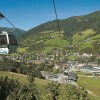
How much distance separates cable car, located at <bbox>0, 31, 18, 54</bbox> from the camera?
2516 cm

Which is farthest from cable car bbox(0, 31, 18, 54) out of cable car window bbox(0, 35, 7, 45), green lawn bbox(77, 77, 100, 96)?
green lawn bbox(77, 77, 100, 96)

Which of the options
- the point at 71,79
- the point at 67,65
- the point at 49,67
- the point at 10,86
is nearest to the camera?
the point at 10,86

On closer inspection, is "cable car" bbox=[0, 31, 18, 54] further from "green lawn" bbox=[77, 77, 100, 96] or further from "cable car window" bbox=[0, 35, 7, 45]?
"green lawn" bbox=[77, 77, 100, 96]

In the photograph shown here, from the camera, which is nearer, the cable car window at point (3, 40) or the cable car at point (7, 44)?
the cable car at point (7, 44)

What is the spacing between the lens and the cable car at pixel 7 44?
25.2 meters

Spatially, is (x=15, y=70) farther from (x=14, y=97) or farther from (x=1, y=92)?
(x=14, y=97)

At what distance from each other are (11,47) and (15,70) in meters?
76.8

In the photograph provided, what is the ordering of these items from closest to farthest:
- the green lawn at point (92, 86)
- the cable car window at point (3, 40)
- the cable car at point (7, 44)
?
the cable car at point (7, 44) < the cable car window at point (3, 40) < the green lawn at point (92, 86)

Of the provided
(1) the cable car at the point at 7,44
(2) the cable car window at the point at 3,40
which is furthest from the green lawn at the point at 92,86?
(2) the cable car window at the point at 3,40

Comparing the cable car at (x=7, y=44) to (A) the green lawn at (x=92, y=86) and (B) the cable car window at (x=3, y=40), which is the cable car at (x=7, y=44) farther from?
(A) the green lawn at (x=92, y=86)

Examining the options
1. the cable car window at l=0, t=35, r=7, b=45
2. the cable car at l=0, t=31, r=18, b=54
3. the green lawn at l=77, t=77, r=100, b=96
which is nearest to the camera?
the cable car at l=0, t=31, r=18, b=54

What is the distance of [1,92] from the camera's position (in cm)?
4681

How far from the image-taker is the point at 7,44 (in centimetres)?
2520

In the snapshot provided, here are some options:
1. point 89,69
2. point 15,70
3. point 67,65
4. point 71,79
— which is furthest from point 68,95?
point 67,65
